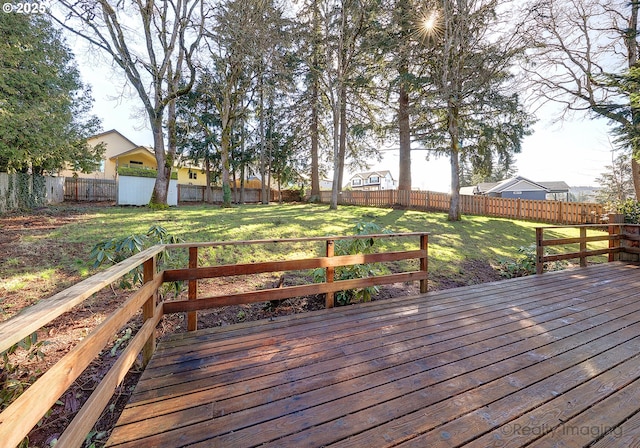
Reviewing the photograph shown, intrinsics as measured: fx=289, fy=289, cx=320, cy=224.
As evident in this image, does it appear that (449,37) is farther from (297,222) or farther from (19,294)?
(19,294)

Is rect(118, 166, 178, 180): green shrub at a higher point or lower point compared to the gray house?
lower

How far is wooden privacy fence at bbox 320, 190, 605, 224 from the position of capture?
36.3ft

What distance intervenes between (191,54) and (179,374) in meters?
11.7

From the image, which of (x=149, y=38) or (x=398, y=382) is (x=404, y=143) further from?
(x=398, y=382)

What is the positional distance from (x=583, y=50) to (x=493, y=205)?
7.21 m

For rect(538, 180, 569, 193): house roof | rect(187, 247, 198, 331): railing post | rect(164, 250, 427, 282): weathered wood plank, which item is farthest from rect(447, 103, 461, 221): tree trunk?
rect(538, 180, 569, 193): house roof

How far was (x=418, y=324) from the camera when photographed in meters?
3.03

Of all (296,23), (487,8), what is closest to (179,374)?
(487,8)

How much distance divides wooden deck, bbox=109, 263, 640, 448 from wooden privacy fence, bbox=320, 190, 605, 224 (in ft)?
33.2

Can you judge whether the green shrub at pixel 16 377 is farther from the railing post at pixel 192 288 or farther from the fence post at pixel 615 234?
the fence post at pixel 615 234

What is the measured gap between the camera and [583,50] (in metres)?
12.1

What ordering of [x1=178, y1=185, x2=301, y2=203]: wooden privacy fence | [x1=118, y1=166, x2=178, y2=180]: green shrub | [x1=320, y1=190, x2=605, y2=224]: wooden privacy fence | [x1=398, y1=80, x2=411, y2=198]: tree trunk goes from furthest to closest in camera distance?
[x1=178, y1=185, x2=301, y2=203]: wooden privacy fence
[x1=398, y1=80, x2=411, y2=198]: tree trunk
[x1=118, y1=166, x2=178, y2=180]: green shrub
[x1=320, y1=190, x2=605, y2=224]: wooden privacy fence

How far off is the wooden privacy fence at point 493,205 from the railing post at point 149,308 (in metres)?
13.3

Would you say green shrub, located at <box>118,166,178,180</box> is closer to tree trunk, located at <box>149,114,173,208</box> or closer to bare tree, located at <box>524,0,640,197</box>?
tree trunk, located at <box>149,114,173,208</box>
